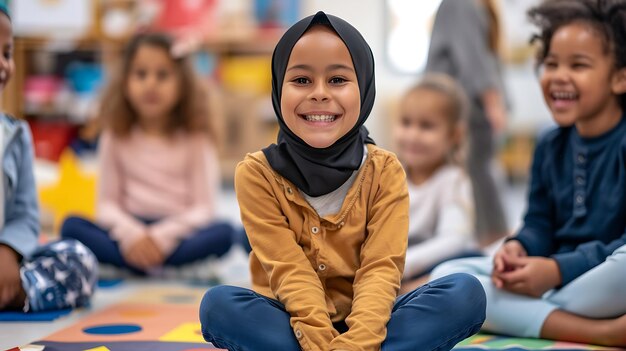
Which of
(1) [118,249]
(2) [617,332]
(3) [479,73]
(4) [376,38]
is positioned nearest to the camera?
(2) [617,332]

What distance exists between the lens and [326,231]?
4.01 ft

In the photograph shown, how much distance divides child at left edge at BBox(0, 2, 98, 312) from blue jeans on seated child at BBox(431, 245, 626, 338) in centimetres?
80

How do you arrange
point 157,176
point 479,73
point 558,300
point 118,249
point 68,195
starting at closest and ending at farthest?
point 558,300
point 118,249
point 157,176
point 479,73
point 68,195

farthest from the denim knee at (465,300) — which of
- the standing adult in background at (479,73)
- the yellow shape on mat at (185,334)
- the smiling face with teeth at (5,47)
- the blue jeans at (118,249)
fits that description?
the standing adult in background at (479,73)

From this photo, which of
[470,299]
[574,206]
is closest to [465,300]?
[470,299]

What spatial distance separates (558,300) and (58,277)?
1064mm

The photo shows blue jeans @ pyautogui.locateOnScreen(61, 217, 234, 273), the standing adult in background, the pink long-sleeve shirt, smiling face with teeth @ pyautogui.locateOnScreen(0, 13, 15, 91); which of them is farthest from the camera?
the standing adult in background

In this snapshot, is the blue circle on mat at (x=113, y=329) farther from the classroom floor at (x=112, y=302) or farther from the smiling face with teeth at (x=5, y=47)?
the smiling face with teeth at (x=5, y=47)

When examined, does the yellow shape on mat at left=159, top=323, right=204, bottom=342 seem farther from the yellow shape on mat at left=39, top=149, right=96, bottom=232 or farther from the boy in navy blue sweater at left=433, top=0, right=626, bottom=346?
the yellow shape on mat at left=39, top=149, right=96, bottom=232

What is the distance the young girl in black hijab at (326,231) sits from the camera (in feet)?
3.68

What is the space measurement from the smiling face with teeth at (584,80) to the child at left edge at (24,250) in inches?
44.2

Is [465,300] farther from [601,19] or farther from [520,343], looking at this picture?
[601,19]

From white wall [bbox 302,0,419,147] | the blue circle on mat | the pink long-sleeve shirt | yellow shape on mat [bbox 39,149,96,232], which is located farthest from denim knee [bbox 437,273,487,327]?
white wall [bbox 302,0,419,147]

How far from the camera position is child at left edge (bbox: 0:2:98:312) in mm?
1638
